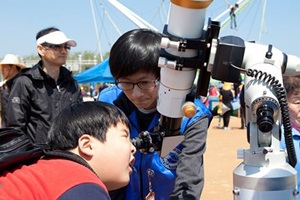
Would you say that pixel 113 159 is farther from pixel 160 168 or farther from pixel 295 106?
pixel 295 106

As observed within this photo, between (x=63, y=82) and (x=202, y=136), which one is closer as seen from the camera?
(x=202, y=136)

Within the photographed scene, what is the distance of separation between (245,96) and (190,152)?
602 millimetres

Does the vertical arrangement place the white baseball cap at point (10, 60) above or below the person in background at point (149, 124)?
below

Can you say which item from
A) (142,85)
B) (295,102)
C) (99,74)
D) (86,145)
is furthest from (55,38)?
(99,74)

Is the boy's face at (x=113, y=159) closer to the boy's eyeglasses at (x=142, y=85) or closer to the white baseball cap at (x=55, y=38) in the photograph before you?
the boy's eyeglasses at (x=142, y=85)

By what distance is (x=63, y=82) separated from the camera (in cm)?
367

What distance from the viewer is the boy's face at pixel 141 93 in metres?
1.77

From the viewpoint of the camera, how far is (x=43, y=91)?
3.50 meters

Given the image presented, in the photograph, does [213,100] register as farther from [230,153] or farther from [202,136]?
[202,136]

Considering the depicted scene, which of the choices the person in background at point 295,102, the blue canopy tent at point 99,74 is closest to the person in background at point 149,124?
the person in background at point 295,102

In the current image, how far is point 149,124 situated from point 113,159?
53 cm

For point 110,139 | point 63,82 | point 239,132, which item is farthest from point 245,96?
point 239,132

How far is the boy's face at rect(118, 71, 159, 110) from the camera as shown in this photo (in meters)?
1.77

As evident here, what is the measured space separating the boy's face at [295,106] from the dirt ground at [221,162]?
88 cm
